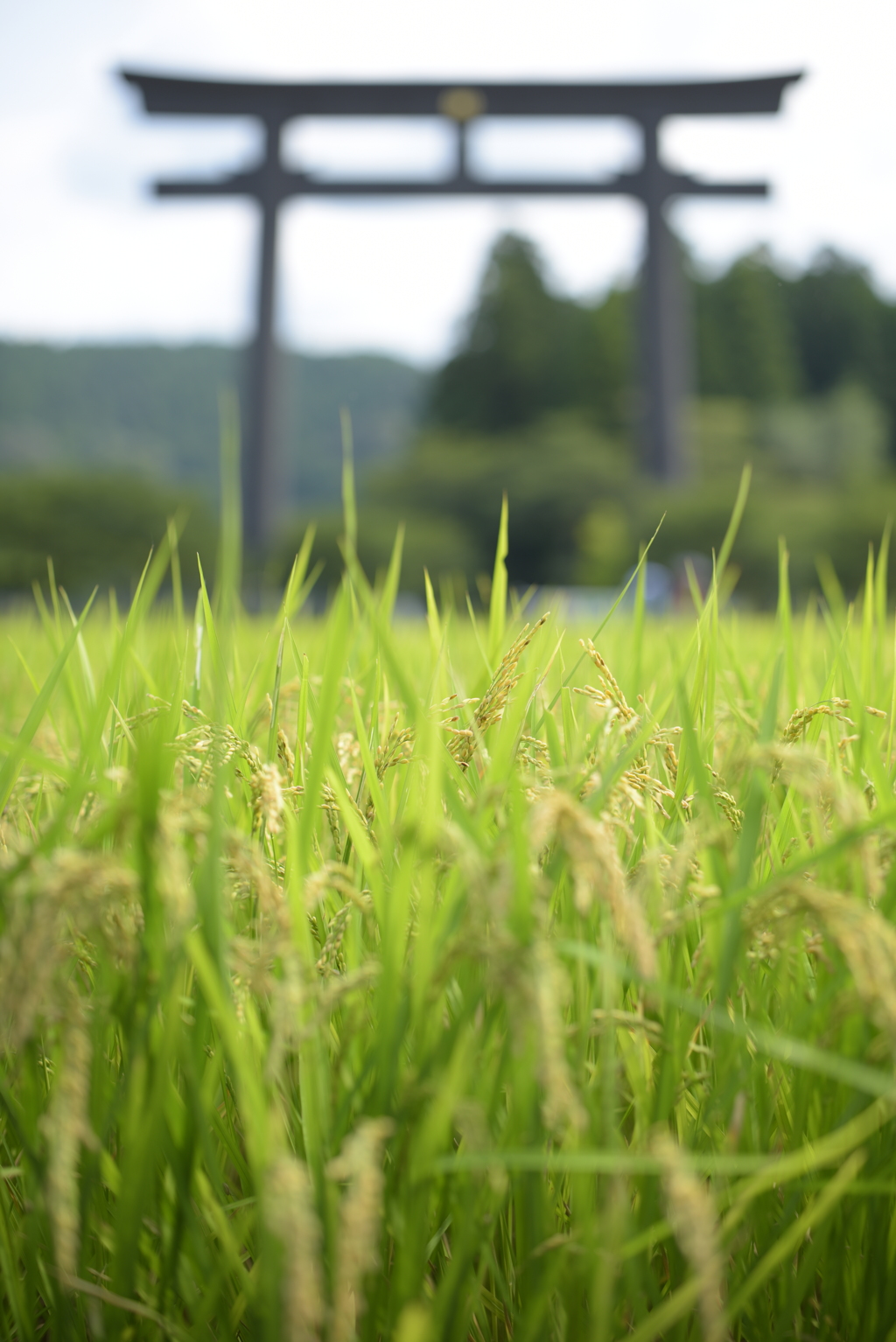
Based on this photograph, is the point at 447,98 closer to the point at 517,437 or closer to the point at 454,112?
the point at 454,112

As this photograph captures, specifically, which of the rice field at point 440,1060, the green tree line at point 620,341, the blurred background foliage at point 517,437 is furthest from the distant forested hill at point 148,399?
the rice field at point 440,1060

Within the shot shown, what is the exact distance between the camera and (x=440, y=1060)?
42 centimetres

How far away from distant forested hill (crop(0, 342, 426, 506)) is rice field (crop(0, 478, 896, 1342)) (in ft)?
75.8

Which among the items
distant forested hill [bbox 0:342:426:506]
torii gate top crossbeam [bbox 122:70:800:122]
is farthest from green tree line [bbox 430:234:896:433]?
torii gate top crossbeam [bbox 122:70:800:122]

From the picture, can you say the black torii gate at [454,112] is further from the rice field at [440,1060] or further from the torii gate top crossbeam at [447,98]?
the rice field at [440,1060]

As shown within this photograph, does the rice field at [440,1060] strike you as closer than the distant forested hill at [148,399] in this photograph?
Yes

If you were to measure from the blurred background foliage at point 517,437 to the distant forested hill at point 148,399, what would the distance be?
0.07 metres

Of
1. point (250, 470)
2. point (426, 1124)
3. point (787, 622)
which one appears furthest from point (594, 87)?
point (426, 1124)

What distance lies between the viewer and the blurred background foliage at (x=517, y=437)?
1008 cm

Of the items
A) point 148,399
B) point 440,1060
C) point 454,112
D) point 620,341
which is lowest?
point 440,1060

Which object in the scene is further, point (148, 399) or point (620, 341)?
point (148, 399)

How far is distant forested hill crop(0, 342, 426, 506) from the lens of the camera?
23.9m

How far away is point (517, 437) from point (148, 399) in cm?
1191

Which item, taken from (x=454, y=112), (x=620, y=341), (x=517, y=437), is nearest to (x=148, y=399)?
(x=517, y=437)
